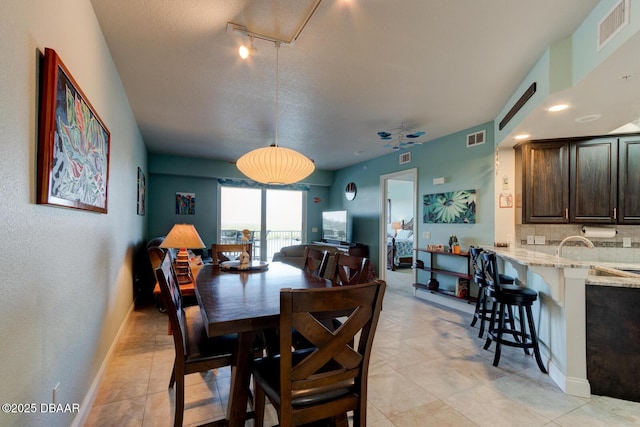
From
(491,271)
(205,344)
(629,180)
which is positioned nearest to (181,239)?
(205,344)

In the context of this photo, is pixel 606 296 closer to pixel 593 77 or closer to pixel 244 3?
pixel 593 77

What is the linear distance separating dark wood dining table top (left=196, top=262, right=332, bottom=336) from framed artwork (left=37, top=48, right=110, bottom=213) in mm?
859

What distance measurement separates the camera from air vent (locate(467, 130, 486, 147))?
412cm

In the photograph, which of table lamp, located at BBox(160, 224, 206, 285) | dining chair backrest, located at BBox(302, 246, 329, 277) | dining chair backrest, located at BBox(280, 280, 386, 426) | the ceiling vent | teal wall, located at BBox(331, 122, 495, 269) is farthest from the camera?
teal wall, located at BBox(331, 122, 495, 269)

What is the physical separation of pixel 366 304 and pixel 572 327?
207 cm

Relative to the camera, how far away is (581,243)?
3.76 meters

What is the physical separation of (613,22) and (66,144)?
312 centimetres

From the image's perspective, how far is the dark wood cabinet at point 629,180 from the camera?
3.37 meters

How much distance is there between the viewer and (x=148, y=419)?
188 cm

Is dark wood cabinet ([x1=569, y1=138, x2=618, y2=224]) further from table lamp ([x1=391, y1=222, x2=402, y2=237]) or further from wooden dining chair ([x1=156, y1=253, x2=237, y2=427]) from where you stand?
table lamp ([x1=391, y1=222, x2=402, y2=237])

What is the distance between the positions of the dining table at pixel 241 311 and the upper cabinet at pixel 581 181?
3.12 m

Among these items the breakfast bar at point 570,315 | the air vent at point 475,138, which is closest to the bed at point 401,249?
the air vent at point 475,138

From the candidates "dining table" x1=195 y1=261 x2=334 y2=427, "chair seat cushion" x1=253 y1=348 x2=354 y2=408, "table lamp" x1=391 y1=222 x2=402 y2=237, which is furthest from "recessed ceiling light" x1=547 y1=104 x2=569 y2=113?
"table lamp" x1=391 y1=222 x2=402 y2=237

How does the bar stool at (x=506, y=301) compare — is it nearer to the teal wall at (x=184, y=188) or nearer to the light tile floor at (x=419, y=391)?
the light tile floor at (x=419, y=391)
